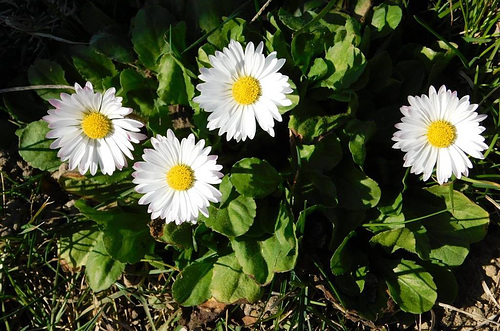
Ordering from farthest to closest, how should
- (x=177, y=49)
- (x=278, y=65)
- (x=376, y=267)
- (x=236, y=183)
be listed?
(x=376, y=267) < (x=177, y=49) < (x=236, y=183) < (x=278, y=65)

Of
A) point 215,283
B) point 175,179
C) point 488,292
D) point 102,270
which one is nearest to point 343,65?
point 175,179

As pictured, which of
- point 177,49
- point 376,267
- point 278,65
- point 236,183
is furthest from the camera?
point 376,267

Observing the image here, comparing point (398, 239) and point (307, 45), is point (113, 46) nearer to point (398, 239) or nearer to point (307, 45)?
point (307, 45)

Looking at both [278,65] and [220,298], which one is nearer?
[278,65]

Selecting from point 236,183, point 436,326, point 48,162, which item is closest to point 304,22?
point 236,183

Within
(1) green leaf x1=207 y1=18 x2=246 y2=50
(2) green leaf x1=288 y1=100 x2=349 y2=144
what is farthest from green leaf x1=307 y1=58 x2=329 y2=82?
(1) green leaf x1=207 y1=18 x2=246 y2=50

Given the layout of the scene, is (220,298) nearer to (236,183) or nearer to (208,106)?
(236,183)

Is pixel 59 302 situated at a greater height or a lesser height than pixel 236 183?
lesser

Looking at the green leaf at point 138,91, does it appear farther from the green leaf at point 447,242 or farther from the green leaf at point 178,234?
the green leaf at point 447,242

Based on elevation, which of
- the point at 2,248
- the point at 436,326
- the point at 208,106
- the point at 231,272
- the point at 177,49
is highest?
the point at 177,49
